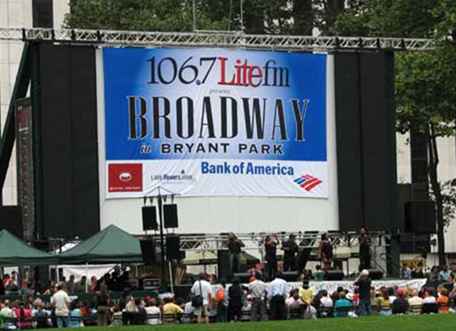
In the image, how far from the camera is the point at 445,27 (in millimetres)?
54656

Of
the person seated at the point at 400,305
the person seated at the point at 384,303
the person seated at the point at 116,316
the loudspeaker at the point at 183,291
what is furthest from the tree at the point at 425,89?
the person seated at the point at 116,316

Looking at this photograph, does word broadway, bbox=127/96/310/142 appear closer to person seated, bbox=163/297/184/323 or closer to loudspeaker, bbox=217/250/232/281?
loudspeaker, bbox=217/250/232/281

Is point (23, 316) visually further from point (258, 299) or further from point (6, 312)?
point (258, 299)

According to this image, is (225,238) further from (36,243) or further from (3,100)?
(3,100)

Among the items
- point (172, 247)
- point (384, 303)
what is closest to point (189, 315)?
point (172, 247)

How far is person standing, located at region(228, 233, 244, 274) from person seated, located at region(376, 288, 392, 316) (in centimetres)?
456

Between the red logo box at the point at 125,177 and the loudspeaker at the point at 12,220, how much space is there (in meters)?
2.74

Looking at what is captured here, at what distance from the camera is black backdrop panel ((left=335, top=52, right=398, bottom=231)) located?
160 feet

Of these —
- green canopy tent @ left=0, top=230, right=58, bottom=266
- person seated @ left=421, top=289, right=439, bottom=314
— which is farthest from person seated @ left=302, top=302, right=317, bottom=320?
green canopy tent @ left=0, top=230, right=58, bottom=266

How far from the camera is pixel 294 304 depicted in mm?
40312

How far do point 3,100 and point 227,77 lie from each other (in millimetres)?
43056

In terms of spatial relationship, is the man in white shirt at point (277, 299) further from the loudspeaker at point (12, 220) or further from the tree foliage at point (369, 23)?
the tree foliage at point (369, 23)

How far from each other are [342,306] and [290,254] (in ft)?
19.6

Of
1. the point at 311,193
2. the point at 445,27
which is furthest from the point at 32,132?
the point at 445,27
